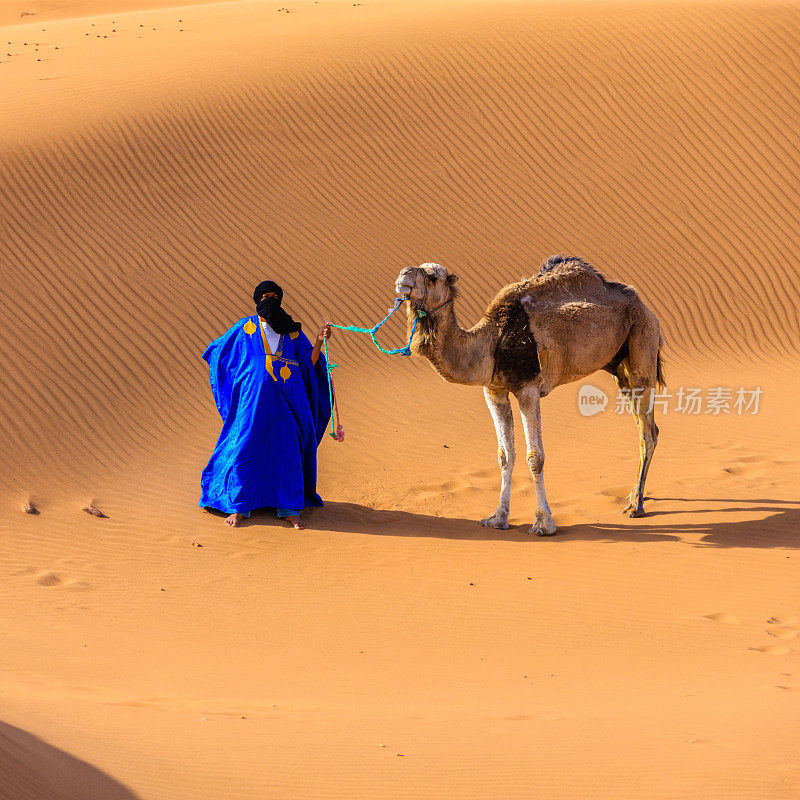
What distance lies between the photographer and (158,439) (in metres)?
11.4

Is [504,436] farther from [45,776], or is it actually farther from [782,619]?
[45,776]

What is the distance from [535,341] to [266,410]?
218cm

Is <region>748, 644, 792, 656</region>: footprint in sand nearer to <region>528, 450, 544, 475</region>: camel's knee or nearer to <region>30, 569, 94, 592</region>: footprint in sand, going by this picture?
<region>528, 450, 544, 475</region>: camel's knee

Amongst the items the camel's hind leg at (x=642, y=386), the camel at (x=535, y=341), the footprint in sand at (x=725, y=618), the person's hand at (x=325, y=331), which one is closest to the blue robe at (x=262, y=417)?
the person's hand at (x=325, y=331)

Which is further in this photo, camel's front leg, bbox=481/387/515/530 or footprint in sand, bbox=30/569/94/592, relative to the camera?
camel's front leg, bbox=481/387/515/530

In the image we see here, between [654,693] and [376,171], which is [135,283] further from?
[654,693]

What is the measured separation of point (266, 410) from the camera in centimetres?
870

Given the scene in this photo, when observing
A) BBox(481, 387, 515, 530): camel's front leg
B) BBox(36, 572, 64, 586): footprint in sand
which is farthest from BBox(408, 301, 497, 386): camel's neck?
BBox(36, 572, 64, 586): footprint in sand

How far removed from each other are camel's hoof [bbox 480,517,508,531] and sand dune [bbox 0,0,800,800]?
0.38 feet

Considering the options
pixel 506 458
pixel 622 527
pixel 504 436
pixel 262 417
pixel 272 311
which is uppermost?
pixel 272 311

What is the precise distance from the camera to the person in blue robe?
8703 mm

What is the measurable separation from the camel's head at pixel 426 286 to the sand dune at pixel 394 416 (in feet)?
6.22

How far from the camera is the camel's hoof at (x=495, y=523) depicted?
28.8 ft

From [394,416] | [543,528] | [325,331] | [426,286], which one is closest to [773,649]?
[543,528]
